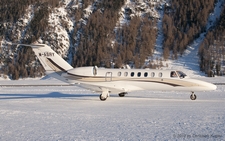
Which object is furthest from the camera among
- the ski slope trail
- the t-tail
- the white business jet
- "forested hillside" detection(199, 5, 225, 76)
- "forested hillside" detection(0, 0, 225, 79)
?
"forested hillside" detection(0, 0, 225, 79)

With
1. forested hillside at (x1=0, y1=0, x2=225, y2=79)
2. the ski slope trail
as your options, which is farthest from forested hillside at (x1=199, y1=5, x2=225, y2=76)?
the ski slope trail

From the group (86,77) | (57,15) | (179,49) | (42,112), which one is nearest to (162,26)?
(179,49)

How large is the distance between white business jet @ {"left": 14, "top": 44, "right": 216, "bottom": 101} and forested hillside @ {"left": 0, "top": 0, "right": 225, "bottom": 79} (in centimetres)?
5389

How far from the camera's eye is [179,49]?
8381 cm

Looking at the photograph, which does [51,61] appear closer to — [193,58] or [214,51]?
[193,58]

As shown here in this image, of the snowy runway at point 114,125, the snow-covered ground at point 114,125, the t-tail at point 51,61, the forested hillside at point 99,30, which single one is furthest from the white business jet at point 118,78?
the forested hillside at point 99,30

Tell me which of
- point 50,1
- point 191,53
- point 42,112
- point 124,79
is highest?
point 50,1

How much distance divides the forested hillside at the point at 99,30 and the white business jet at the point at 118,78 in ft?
177

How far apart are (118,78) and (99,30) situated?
223 feet

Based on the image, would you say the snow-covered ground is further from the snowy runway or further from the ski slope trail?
the ski slope trail

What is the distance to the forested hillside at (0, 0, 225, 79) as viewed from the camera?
83.4 metres

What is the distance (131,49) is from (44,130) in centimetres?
7566

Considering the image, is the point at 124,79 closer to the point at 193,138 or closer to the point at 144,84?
the point at 144,84

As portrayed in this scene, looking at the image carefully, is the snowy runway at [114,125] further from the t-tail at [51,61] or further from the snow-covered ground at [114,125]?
the t-tail at [51,61]
